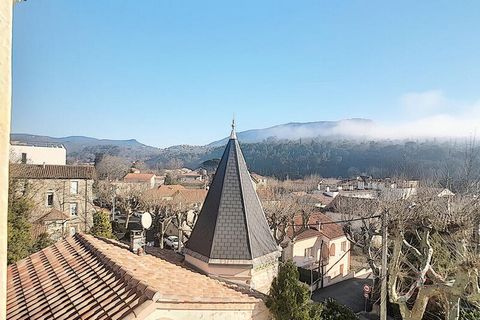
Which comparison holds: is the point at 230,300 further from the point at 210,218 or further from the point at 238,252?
the point at 210,218

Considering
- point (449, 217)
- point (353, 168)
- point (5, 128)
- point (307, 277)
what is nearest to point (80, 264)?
point (5, 128)

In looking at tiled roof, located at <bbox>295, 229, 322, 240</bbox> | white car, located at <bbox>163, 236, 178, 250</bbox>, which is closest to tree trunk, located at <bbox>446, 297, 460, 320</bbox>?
→ tiled roof, located at <bbox>295, 229, 322, 240</bbox>

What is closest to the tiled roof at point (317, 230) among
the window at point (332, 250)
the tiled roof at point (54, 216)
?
the window at point (332, 250)

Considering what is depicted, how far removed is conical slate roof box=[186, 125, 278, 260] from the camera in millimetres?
10613

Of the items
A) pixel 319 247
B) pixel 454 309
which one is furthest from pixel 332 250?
pixel 454 309

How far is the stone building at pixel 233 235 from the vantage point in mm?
10430

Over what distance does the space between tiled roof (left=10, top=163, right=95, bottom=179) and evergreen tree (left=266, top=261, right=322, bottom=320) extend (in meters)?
32.2

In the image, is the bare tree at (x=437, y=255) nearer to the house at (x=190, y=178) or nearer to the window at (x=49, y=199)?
the window at (x=49, y=199)

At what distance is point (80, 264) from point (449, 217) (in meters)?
15.1

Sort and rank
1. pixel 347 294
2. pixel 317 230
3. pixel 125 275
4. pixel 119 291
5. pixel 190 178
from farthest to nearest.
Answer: pixel 190 178 → pixel 317 230 → pixel 347 294 → pixel 125 275 → pixel 119 291

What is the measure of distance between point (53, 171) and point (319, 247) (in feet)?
92.4

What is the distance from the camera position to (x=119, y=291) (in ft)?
24.9

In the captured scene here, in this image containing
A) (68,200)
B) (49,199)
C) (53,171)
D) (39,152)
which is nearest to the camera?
(49,199)

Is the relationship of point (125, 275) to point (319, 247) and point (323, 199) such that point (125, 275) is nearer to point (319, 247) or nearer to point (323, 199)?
point (319, 247)
